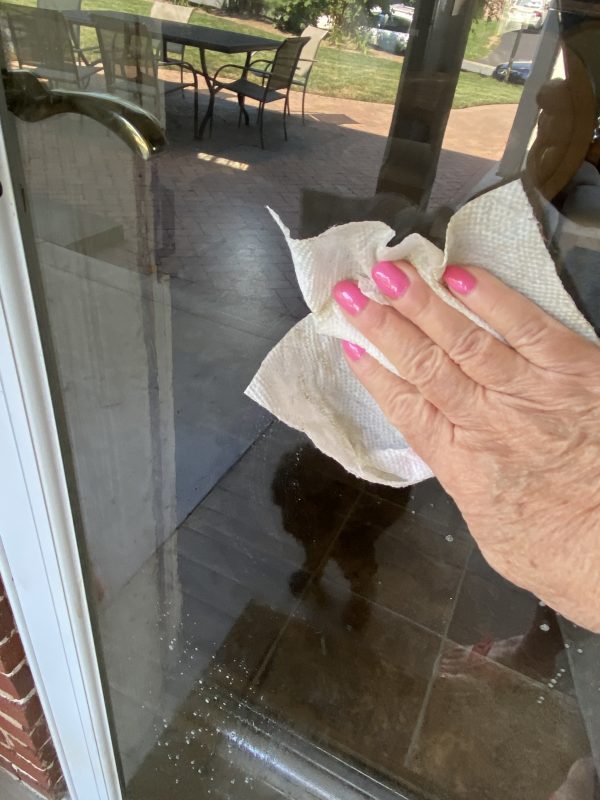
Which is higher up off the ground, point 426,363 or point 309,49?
point 309,49

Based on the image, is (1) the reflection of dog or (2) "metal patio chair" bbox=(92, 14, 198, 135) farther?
(1) the reflection of dog

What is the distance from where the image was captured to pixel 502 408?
1.72 ft

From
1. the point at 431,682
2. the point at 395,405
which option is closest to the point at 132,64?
the point at 395,405

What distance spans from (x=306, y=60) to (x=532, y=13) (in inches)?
9.9

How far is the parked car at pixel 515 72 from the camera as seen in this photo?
0.63m

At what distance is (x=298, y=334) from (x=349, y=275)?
157 millimetres

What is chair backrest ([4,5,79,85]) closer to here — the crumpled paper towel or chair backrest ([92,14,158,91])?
chair backrest ([92,14,158,91])

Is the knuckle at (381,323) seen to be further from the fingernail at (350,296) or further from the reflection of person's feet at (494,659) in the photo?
the reflection of person's feet at (494,659)

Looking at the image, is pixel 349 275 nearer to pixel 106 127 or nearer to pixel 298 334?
pixel 298 334

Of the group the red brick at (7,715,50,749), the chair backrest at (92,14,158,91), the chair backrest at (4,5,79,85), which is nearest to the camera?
the chair backrest at (4,5,79,85)

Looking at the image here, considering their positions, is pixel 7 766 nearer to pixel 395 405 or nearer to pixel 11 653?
pixel 11 653

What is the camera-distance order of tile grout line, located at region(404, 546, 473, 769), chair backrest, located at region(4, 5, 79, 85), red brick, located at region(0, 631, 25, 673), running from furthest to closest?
tile grout line, located at region(404, 546, 473, 769) → red brick, located at region(0, 631, 25, 673) → chair backrest, located at region(4, 5, 79, 85)

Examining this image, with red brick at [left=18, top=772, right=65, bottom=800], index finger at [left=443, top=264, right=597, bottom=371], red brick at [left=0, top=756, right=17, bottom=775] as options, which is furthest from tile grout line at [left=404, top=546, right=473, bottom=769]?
index finger at [left=443, top=264, right=597, bottom=371]

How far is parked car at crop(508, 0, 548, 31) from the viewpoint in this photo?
610 millimetres
